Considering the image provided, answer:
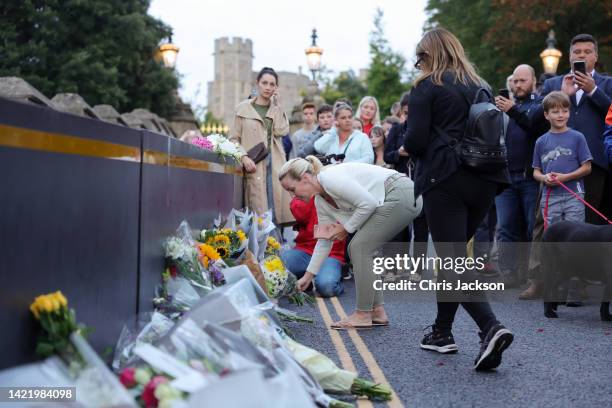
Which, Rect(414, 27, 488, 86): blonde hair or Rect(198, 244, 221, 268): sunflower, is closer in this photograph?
Rect(414, 27, 488, 86): blonde hair

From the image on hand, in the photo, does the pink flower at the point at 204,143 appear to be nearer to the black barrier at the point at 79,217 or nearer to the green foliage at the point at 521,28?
the black barrier at the point at 79,217

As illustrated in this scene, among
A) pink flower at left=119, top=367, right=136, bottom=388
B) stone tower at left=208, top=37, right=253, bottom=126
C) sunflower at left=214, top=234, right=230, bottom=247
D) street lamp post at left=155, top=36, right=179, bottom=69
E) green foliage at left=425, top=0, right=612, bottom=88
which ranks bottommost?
pink flower at left=119, top=367, right=136, bottom=388

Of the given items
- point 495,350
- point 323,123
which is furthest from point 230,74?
point 495,350

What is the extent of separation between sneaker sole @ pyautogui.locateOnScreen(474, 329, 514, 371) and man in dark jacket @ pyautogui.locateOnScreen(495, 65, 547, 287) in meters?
4.76

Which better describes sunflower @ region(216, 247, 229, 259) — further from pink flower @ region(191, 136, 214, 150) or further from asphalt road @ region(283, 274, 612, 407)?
pink flower @ region(191, 136, 214, 150)

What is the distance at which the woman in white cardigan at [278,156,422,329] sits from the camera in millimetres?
7086

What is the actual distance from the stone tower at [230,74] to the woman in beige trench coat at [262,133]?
10507cm

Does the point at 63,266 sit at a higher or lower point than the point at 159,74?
lower

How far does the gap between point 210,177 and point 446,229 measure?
2876 millimetres

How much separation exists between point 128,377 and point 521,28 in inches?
1051

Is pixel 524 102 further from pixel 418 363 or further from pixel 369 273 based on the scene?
pixel 418 363

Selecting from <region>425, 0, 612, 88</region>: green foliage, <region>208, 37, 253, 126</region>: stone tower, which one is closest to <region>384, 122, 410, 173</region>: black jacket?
<region>425, 0, 612, 88</region>: green foliage

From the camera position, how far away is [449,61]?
6062 millimetres

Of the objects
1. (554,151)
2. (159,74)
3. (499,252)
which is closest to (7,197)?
(554,151)
